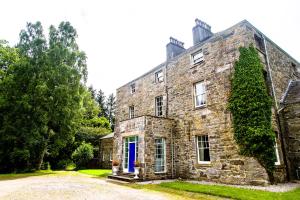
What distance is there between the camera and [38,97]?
1900 cm

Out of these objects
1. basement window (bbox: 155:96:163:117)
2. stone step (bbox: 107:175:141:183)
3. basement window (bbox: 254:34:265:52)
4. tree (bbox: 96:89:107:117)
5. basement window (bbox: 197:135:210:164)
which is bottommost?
stone step (bbox: 107:175:141:183)

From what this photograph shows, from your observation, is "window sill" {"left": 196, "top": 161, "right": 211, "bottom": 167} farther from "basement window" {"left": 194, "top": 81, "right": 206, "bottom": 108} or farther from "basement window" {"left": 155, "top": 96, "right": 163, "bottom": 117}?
"basement window" {"left": 155, "top": 96, "right": 163, "bottom": 117}

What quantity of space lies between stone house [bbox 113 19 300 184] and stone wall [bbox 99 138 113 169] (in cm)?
1022

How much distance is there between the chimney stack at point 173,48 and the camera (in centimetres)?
1784

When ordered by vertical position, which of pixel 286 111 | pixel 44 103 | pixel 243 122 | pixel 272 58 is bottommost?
pixel 243 122

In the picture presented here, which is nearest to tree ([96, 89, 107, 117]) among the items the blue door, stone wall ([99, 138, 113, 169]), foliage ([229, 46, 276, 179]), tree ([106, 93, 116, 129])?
tree ([106, 93, 116, 129])

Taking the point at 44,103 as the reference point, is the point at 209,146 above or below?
below

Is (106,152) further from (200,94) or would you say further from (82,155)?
(200,94)

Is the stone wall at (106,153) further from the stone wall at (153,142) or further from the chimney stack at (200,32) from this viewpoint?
the chimney stack at (200,32)

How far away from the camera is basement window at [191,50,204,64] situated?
14384 millimetres

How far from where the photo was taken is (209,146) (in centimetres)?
1241

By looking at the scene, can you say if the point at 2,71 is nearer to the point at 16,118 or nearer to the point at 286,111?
the point at 16,118

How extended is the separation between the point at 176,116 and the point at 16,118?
15490 millimetres

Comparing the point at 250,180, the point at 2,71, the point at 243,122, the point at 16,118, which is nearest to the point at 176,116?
the point at 243,122
